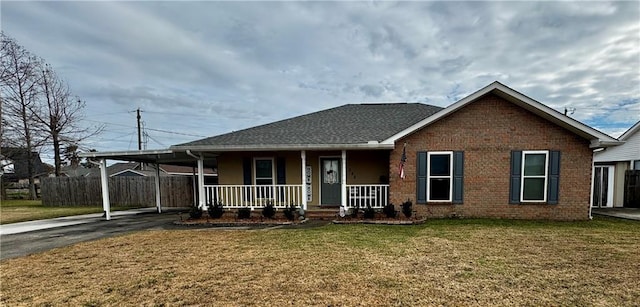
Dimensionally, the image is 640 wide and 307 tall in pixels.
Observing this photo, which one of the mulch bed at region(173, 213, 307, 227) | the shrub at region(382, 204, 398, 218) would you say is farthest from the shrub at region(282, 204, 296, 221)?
the shrub at region(382, 204, 398, 218)

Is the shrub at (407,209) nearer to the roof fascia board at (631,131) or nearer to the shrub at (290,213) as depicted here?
the shrub at (290,213)

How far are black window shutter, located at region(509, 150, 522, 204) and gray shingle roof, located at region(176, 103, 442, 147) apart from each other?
11.5 feet

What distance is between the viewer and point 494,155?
9.08 metres

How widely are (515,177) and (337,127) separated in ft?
20.3

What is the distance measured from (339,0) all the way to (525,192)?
8769 mm

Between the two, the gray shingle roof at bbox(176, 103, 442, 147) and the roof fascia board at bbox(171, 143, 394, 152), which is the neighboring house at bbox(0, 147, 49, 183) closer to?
the roof fascia board at bbox(171, 143, 394, 152)

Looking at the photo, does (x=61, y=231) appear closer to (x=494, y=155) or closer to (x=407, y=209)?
(x=407, y=209)

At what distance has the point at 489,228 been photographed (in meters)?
7.75

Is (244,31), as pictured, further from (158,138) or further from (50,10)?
(158,138)

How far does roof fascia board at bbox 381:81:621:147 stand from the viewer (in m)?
8.32

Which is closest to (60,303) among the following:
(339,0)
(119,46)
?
(339,0)

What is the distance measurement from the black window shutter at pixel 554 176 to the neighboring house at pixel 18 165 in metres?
31.7

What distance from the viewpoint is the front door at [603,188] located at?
12.4m

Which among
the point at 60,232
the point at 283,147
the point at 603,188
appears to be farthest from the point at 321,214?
the point at 603,188
